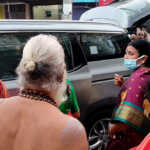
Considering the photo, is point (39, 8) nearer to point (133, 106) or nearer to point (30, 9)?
point (30, 9)

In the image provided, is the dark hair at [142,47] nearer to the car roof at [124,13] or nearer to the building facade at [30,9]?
the car roof at [124,13]

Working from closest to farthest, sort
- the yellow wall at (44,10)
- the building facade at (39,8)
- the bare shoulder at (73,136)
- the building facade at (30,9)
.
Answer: the bare shoulder at (73,136)
the building facade at (39,8)
the building facade at (30,9)
the yellow wall at (44,10)

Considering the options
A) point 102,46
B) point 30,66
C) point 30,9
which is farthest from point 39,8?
point 30,66

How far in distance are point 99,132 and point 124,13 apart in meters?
3.24

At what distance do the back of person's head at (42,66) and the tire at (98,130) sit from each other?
214 cm

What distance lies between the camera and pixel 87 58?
3.36 metres

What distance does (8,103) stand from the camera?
4.41 ft

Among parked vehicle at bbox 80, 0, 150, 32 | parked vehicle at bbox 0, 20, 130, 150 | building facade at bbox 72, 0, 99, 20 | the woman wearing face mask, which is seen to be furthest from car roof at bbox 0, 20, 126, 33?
building facade at bbox 72, 0, 99, 20

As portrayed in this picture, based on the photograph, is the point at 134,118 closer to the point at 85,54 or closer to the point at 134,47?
the point at 134,47

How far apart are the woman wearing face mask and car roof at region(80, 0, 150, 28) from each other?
142 inches

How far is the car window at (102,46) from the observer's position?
3.39 m

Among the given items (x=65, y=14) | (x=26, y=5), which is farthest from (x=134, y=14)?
(x=26, y=5)

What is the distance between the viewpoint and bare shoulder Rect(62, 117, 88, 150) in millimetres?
1199

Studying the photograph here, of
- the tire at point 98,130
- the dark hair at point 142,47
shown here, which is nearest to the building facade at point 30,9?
the tire at point 98,130
